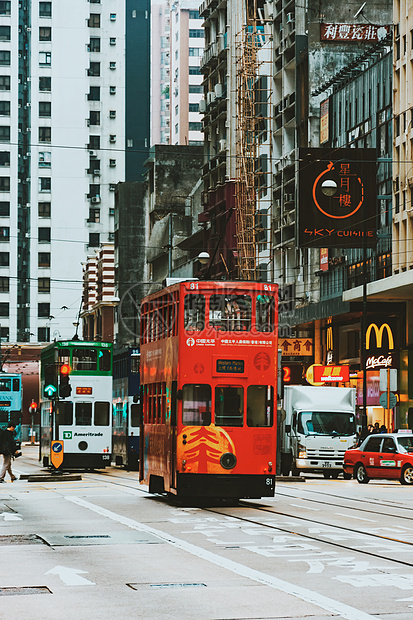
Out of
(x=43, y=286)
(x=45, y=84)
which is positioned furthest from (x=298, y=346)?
(x=45, y=84)

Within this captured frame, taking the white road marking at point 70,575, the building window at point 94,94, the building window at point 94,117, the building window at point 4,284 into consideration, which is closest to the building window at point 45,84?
the building window at point 94,94

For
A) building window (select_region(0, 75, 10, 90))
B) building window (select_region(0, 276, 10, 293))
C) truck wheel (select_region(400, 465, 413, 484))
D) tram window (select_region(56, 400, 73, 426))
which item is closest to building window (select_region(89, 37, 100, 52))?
building window (select_region(0, 75, 10, 90))

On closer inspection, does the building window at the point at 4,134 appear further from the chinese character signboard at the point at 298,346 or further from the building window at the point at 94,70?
the chinese character signboard at the point at 298,346

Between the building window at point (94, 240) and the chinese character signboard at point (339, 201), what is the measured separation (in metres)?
77.5

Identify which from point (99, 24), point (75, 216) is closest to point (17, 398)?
point (75, 216)

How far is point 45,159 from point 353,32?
6629 centimetres

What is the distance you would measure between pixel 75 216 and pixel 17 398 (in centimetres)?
6341

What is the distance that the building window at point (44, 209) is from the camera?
123 meters

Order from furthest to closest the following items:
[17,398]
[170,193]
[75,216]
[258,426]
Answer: [75,216] < [170,193] < [17,398] < [258,426]

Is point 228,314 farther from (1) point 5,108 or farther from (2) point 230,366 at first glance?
(1) point 5,108

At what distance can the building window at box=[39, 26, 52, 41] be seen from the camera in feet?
407

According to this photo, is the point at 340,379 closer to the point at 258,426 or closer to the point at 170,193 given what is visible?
the point at 258,426

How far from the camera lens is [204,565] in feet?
46.3

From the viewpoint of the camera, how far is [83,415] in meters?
42.0
